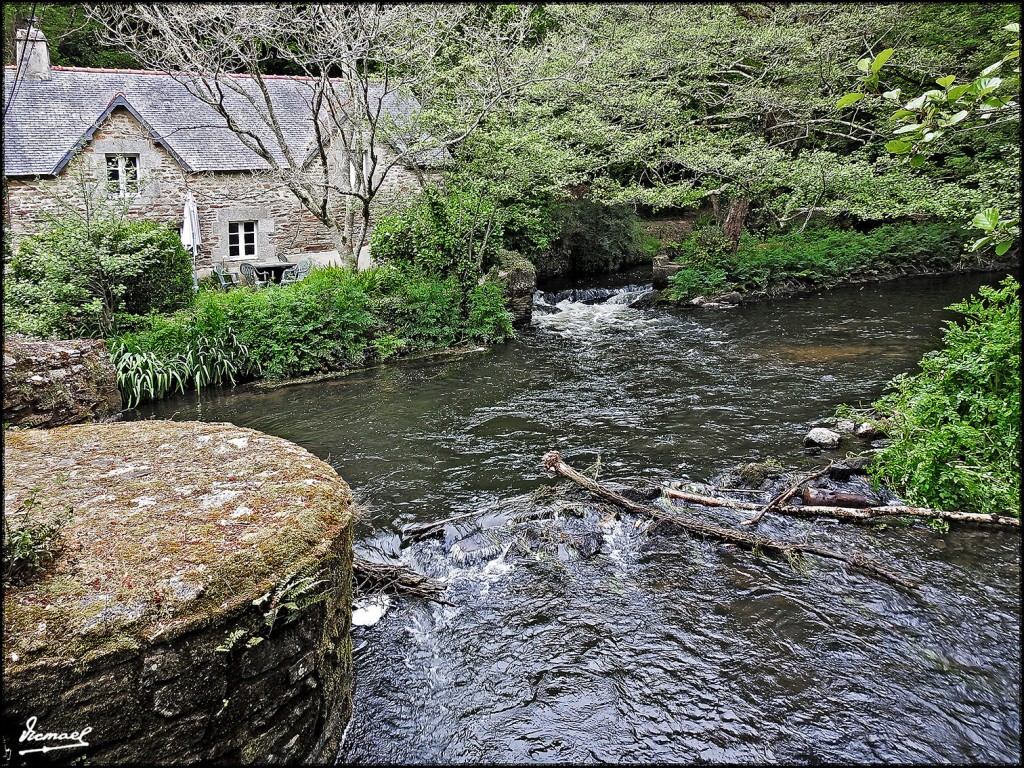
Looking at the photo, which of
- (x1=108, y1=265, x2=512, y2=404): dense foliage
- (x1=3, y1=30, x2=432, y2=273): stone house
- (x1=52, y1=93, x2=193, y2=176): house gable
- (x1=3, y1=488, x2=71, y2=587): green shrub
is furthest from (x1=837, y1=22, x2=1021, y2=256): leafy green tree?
(x1=52, y1=93, x2=193, y2=176): house gable

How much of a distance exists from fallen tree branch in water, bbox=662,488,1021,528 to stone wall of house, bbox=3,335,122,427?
24.7ft

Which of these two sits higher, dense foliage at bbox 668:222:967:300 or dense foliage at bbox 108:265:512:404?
dense foliage at bbox 668:222:967:300

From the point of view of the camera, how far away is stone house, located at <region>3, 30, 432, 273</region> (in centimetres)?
1686

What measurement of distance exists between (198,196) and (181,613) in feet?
64.6

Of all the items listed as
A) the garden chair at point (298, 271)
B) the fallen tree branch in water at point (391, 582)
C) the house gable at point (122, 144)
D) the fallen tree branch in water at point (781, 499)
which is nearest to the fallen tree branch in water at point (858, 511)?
the fallen tree branch in water at point (781, 499)

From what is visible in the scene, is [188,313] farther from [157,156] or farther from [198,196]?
[157,156]

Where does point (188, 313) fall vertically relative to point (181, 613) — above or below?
above

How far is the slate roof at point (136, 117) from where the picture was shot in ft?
56.0

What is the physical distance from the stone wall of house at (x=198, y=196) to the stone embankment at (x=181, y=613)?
44.1 feet

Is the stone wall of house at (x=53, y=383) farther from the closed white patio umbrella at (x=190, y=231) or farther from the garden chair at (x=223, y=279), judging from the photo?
the closed white patio umbrella at (x=190, y=231)

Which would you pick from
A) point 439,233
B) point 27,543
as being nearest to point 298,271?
point 439,233

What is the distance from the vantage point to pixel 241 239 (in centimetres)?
1994

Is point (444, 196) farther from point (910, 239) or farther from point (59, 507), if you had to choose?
point (910, 239)

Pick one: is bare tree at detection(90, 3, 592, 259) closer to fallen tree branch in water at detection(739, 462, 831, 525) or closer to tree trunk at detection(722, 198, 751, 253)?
tree trunk at detection(722, 198, 751, 253)
